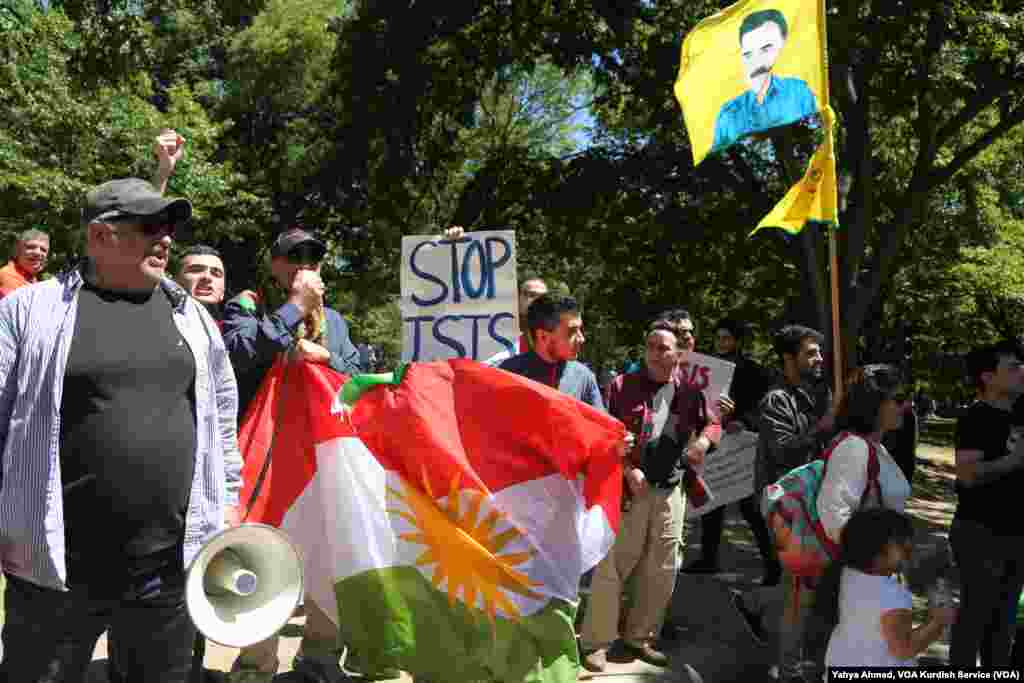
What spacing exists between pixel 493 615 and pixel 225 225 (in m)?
15.3

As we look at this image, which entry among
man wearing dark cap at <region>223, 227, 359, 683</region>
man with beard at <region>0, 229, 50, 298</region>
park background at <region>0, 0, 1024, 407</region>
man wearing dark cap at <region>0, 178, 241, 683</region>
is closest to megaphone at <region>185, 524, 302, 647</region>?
man wearing dark cap at <region>0, 178, 241, 683</region>

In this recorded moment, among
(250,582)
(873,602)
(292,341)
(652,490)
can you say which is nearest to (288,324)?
(292,341)

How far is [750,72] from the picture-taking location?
5.21 metres

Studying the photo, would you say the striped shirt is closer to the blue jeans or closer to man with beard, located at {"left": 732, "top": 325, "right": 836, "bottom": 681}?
the blue jeans

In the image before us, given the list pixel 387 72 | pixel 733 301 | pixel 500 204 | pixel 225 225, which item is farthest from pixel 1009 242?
pixel 225 225

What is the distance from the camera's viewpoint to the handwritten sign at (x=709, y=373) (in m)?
5.50

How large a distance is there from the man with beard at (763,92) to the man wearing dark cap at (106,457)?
3.25 m

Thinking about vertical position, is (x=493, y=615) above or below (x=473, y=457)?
below

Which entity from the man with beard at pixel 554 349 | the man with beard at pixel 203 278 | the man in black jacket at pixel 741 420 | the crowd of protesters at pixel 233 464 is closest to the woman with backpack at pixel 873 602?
the crowd of protesters at pixel 233 464

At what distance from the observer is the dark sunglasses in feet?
13.7

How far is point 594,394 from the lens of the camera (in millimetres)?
4656

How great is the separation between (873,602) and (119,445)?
7.51 feet

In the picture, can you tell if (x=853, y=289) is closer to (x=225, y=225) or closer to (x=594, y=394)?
(x=594, y=394)

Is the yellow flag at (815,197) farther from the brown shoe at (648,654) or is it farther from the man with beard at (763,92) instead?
the brown shoe at (648,654)
